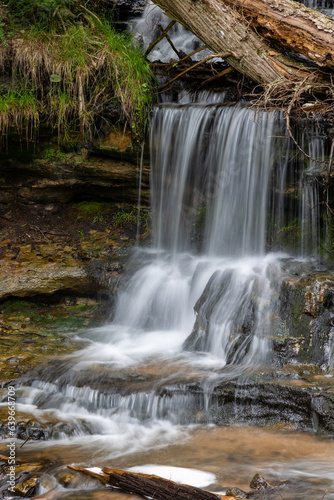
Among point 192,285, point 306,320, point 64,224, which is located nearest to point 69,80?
point 64,224

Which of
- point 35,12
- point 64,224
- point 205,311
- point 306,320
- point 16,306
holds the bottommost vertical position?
point 16,306

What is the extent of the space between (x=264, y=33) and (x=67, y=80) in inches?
103

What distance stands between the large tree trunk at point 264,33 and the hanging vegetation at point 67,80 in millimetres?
983

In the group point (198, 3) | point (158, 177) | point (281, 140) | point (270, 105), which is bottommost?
point (158, 177)

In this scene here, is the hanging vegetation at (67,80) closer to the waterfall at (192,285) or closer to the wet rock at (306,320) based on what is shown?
the waterfall at (192,285)

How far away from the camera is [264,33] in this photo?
5543mm

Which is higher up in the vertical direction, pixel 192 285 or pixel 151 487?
pixel 192 285

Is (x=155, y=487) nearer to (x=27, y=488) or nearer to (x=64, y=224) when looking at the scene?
(x=27, y=488)

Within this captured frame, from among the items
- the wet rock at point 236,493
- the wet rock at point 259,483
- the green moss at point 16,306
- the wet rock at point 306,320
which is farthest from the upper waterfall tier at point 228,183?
the wet rock at point 236,493

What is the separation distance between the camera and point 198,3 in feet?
18.5

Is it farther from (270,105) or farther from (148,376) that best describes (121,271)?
(270,105)

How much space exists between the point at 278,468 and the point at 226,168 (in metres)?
3.92

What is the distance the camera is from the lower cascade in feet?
11.6

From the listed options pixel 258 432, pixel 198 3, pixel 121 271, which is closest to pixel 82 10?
pixel 198 3
